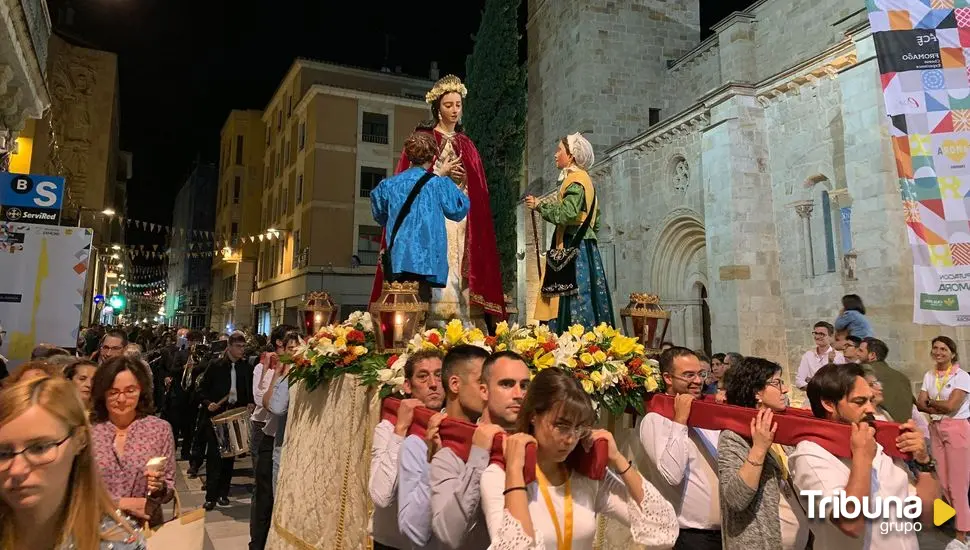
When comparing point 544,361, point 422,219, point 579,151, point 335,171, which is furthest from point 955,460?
point 335,171

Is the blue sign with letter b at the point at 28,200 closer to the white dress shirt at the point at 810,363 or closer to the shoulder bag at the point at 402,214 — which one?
the shoulder bag at the point at 402,214

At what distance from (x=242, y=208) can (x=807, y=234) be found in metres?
37.1

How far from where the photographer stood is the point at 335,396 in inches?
183

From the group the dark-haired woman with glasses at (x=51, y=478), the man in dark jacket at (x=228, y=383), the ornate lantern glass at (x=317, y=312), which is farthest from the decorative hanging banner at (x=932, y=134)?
the man in dark jacket at (x=228, y=383)

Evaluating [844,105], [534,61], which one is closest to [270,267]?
[534,61]

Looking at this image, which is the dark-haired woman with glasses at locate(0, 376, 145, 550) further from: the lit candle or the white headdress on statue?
the white headdress on statue

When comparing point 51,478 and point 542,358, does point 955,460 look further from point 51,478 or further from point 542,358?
point 51,478

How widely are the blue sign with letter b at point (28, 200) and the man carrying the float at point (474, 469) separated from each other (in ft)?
36.3

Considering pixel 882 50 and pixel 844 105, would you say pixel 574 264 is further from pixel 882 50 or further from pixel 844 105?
pixel 844 105

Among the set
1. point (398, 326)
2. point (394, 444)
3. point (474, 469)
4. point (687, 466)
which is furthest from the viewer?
point (398, 326)

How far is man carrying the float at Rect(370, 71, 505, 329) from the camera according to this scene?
536 cm

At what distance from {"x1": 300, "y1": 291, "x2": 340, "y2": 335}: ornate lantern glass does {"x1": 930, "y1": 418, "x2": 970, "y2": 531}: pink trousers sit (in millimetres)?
6859

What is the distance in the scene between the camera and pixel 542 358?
149 inches

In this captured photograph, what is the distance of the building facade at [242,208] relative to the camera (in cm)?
3891
